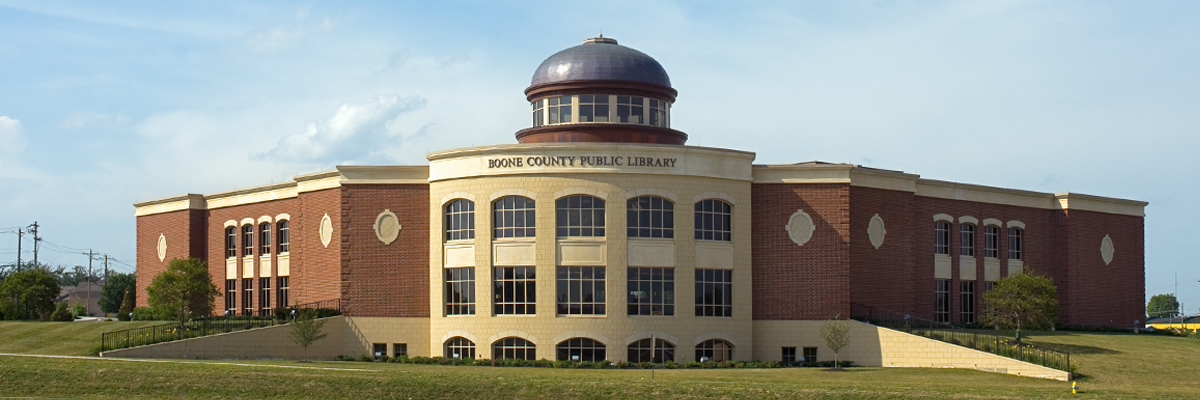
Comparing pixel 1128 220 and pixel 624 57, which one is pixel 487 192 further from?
pixel 1128 220

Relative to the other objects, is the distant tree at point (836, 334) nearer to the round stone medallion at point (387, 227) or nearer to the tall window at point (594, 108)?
the tall window at point (594, 108)

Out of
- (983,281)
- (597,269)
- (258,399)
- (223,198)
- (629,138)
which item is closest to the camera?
(258,399)

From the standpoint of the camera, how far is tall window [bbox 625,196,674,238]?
50.8 metres

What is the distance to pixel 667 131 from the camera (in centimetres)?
5675

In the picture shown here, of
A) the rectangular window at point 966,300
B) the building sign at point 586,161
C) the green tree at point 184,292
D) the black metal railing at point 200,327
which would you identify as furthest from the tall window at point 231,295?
the rectangular window at point 966,300

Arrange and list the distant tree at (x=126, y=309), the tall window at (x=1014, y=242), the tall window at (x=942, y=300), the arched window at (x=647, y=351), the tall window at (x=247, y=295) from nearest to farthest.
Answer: the arched window at (x=647, y=351) < the tall window at (x=942, y=300) < the tall window at (x=1014, y=242) < the tall window at (x=247, y=295) < the distant tree at (x=126, y=309)

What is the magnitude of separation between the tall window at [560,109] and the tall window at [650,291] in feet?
29.4

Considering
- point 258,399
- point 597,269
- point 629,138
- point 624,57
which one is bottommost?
point 258,399

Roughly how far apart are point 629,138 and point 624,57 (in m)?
3.72

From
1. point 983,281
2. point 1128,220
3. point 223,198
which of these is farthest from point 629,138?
point 1128,220

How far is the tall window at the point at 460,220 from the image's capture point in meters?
52.0

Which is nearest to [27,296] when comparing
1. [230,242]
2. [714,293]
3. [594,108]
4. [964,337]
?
[230,242]

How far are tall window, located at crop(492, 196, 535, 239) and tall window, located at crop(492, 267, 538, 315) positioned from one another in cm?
132

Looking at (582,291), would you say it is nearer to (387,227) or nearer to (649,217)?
(649,217)
